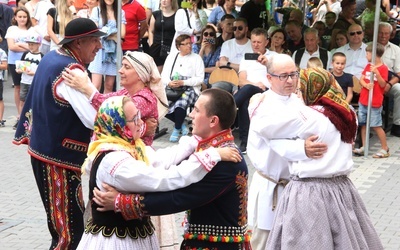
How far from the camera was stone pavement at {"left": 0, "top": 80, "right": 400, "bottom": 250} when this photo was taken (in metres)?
7.89

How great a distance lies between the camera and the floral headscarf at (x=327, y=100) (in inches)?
213

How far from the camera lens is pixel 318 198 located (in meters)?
5.34

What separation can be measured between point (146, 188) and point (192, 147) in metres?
0.53

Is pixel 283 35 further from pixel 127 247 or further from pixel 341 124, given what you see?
pixel 127 247

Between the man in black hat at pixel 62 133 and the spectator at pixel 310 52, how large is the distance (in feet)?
21.6

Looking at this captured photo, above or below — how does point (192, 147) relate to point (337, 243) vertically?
above

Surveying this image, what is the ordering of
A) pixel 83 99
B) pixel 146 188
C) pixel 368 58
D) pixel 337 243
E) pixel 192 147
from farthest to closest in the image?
pixel 368 58 → pixel 83 99 → pixel 337 243 → pixel 192 147 → pixel 146 188

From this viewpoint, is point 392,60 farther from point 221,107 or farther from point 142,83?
point 221,107

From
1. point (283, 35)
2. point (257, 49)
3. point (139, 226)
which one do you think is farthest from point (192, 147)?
point (283, 35)

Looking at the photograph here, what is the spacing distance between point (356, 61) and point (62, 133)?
280 inches

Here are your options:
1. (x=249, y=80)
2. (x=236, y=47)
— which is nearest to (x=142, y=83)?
(x=249, y=80)

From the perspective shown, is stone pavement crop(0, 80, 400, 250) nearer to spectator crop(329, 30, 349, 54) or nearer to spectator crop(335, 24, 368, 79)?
spectator crop(335, 24, 368, 79)

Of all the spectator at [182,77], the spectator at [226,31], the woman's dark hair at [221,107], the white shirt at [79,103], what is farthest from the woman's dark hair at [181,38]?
the woman's dark hair at [221,107]

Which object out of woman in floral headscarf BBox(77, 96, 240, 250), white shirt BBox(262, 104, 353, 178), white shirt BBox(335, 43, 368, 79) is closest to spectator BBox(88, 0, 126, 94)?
white shirt BBox(335, 43, 368, 79)
